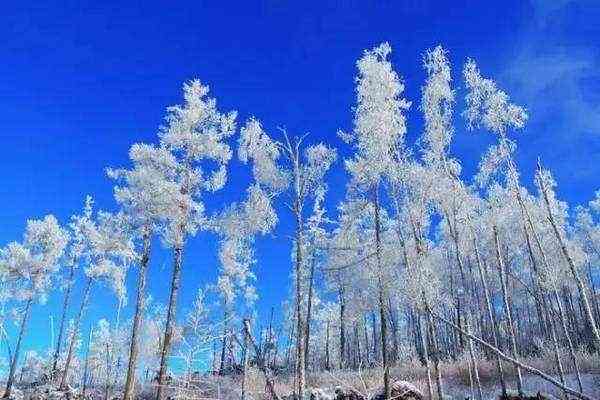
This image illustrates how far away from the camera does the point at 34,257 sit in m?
29.3

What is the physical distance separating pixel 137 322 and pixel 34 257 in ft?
44.8

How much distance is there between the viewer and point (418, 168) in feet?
51.0

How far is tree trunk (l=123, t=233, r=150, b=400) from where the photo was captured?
18.1 m

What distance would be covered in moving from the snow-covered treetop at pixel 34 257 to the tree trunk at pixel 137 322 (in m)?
12.6

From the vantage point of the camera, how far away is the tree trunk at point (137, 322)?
18062 mm

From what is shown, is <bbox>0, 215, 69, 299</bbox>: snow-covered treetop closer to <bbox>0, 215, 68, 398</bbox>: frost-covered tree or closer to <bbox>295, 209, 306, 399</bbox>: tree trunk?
<bbox>0, 215, 68, 398</bbox>: frost-covered tree

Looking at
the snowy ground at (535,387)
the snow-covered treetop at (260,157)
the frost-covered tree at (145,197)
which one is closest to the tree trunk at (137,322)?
the frost-covered tree at (145,197)

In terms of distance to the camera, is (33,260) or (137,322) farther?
(33,260)

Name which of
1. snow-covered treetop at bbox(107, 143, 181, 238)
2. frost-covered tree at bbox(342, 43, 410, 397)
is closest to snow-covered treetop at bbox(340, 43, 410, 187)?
frost-covered tree at bbox(342, 43, 410, 397)

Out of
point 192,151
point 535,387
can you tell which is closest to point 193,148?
point 192,151

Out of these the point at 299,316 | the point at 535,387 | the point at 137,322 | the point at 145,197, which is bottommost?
the point at 535,387

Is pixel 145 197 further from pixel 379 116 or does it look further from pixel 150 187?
pixel 379 116

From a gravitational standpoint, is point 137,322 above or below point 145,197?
below

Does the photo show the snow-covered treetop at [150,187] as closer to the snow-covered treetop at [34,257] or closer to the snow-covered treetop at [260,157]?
the snow-covered treetop at [260,157]
